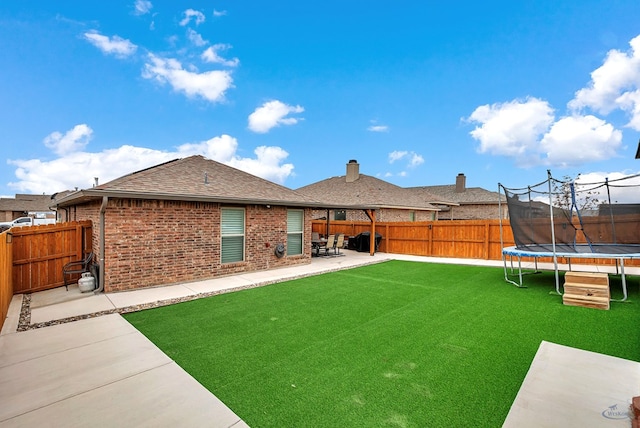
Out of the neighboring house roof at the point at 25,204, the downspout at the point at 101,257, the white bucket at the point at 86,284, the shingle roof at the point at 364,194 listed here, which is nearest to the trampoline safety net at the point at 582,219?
the shingle roof at the point at 364,194

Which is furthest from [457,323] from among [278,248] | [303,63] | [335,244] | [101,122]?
→ [101,122]

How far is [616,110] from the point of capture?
1173 centimetres

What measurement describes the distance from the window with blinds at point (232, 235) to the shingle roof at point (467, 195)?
2106 centimetres

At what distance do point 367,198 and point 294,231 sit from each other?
936 centimetres

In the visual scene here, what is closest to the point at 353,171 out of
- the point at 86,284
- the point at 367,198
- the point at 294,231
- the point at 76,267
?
the point at 367,198

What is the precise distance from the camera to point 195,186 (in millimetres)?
8414

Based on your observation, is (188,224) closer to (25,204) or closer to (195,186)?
(195,186)

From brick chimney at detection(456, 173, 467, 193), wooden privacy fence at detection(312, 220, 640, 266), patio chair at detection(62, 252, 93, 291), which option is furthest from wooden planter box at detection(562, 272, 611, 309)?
brick chimney at detection(456, 173, 467, 193)

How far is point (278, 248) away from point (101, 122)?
10.3 m

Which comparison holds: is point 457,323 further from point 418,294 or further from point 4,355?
point 4,355

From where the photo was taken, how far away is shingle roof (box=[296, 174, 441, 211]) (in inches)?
731

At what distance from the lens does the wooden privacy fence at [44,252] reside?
670 cm

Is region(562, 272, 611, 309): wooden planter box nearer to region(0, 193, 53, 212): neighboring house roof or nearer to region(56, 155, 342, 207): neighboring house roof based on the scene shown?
region(56, 155, 342, 207): neighboring house roof

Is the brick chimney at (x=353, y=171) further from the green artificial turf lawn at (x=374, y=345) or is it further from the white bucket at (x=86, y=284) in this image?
the white bucket at (x=86, y=284)
